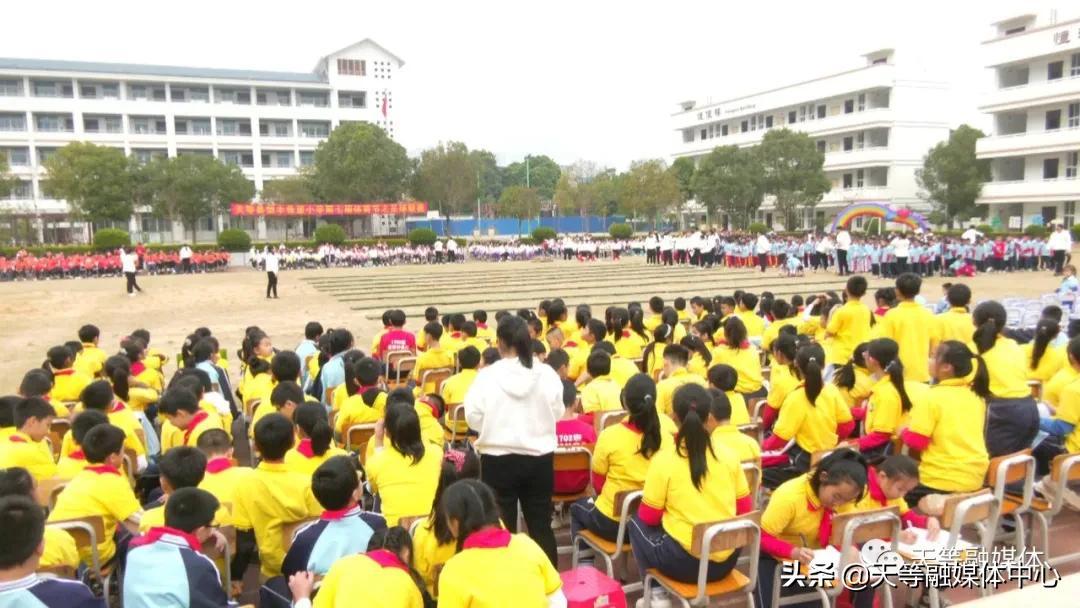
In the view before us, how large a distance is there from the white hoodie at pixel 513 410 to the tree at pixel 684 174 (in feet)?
159

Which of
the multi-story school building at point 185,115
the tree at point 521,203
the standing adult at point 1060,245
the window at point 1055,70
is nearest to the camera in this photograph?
the standing adult at point 1060,245

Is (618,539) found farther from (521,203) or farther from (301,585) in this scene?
(521,203)

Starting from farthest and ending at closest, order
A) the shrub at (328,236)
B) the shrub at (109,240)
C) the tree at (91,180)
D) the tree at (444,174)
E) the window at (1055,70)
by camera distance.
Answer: the tree at (444,174), the tree at (91,180), the window at (1055,70), the shrub at (328,236), the shrub at (109,240)

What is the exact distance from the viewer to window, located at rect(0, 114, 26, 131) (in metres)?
51.1

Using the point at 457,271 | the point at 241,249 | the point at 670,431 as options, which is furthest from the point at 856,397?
the point at 241,249

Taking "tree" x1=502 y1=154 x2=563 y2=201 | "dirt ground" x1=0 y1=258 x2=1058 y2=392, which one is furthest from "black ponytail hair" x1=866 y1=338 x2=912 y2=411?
"tree" x1=502 y1=154 x2=563 y2=201

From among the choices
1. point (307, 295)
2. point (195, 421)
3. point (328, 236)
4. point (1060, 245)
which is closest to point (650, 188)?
point (328, 236)

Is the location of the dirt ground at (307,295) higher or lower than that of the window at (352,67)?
lower

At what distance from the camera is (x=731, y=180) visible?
4547 cm

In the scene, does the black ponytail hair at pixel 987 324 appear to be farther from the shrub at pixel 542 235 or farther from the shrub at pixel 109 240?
the shrub at pixel 109 240

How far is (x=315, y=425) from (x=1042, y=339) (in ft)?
19.1

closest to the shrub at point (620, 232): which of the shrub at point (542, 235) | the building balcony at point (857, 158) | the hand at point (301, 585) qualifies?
the shrub at point (542, 235)

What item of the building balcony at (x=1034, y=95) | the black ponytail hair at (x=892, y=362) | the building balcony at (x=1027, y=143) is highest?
the building balcony at (x=1034, y=95)

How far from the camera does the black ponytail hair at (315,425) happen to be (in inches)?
159
